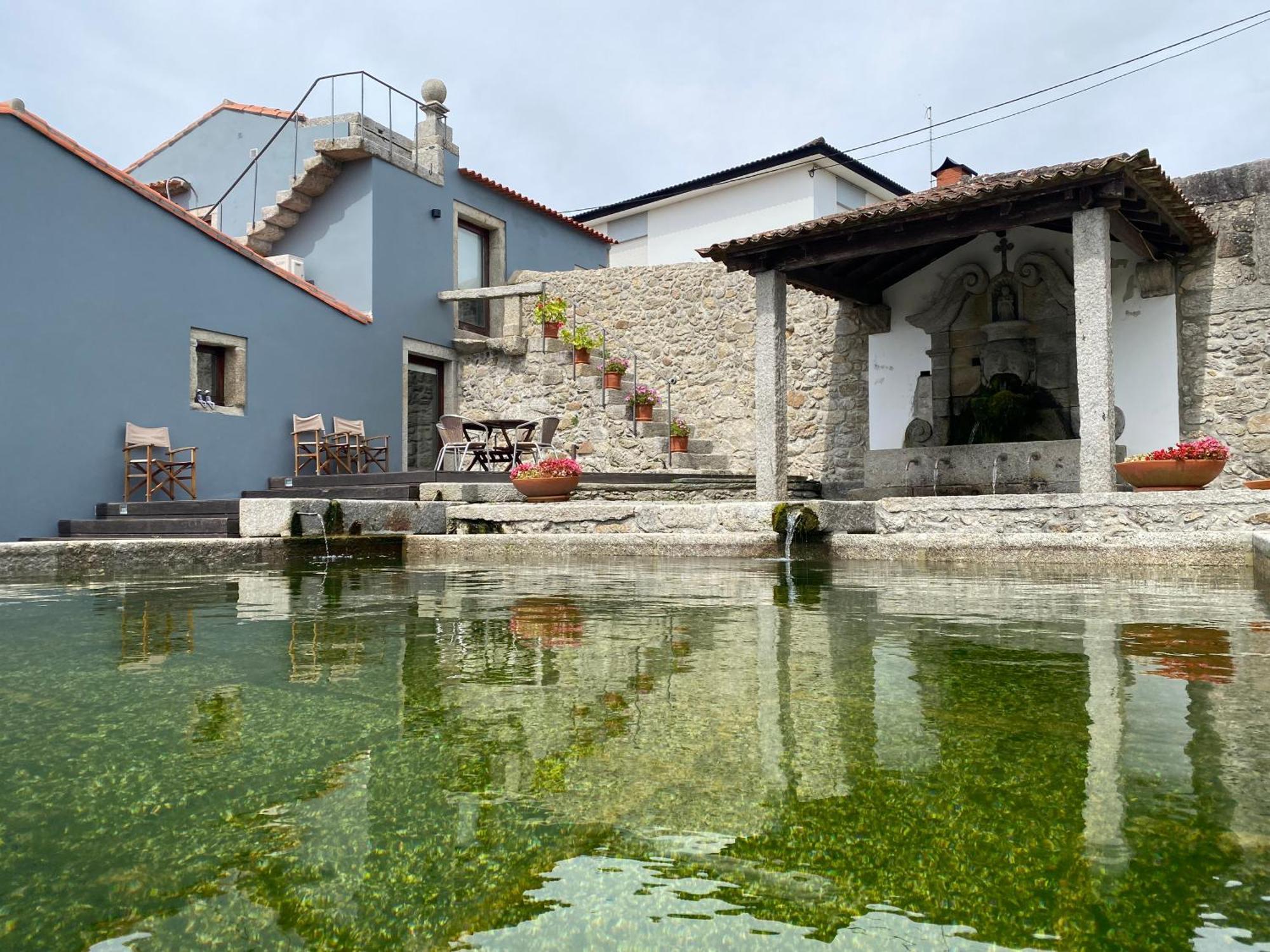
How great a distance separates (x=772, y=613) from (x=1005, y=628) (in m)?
0.90

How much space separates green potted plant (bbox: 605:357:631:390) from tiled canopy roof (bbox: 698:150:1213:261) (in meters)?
4.57

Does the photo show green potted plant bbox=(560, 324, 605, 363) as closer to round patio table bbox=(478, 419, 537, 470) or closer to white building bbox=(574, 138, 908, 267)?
round patio table bbox=(478, 419, 537, 470)

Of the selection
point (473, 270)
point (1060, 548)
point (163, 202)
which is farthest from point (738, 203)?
point (1060, 548)

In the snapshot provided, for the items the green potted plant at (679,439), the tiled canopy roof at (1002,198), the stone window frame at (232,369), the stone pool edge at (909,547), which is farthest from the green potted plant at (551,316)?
the stone pool edge at (909,547)

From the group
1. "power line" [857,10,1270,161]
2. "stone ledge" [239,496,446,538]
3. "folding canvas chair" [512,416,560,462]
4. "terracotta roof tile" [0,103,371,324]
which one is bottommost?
"stone ledge" [239,496,446,538]

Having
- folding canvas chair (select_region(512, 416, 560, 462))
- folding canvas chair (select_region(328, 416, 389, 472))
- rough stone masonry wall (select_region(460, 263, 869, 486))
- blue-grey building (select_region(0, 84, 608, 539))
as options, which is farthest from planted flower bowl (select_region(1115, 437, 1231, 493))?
blue-grey building (select_region(0, 84, 608, 539))

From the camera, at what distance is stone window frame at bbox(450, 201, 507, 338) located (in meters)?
16.0

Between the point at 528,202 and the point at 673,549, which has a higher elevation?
the point at 528,202

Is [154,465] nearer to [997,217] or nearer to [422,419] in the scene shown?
[422,419]

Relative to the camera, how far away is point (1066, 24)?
21.8 metres

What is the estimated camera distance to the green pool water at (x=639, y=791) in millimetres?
1001

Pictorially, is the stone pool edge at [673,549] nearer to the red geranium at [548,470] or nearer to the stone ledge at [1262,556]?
the stone ledge at [1262,556]

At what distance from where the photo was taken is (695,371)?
14.1 meters

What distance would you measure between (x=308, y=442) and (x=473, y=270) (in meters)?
5.17
